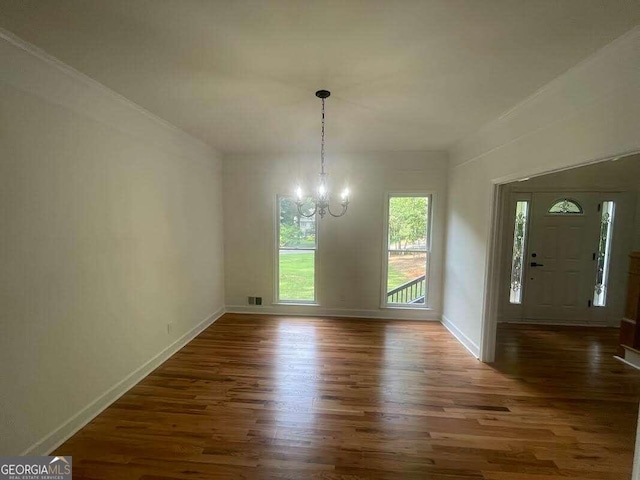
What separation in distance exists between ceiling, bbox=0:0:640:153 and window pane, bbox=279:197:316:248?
2116 mm

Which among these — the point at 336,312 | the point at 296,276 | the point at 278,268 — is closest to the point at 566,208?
the point at 336,312

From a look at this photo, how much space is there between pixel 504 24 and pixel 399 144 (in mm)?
→ 2576

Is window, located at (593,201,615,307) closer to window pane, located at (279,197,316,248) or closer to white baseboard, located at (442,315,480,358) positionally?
white baseboard, located at (442,315,480,358)

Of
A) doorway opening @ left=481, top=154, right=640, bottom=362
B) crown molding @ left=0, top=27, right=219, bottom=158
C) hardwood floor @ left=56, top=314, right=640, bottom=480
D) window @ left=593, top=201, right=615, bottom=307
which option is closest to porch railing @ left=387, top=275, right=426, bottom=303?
hardwood floor @ left=56, top=314, right=640, bottom=480

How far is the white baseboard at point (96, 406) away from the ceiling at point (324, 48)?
8.59ft

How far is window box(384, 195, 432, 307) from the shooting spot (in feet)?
15.4

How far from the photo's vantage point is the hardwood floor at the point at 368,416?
1.89m

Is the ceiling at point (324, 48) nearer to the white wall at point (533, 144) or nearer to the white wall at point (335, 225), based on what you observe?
the white wall at point (533, 144)

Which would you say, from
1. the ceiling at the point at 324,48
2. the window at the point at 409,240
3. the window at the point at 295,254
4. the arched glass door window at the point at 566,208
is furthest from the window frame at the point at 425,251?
the arched glass door window at the point at 566,208

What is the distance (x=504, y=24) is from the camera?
5.01ft

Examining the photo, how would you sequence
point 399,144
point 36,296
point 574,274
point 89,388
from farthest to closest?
point 574,274 < point 399,144 < point 89,388 < point 36,296

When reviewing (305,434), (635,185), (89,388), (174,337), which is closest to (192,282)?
(174,337)

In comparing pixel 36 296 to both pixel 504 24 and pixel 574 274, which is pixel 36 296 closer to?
pixel 504 24

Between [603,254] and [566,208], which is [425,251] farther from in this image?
[603,254]
